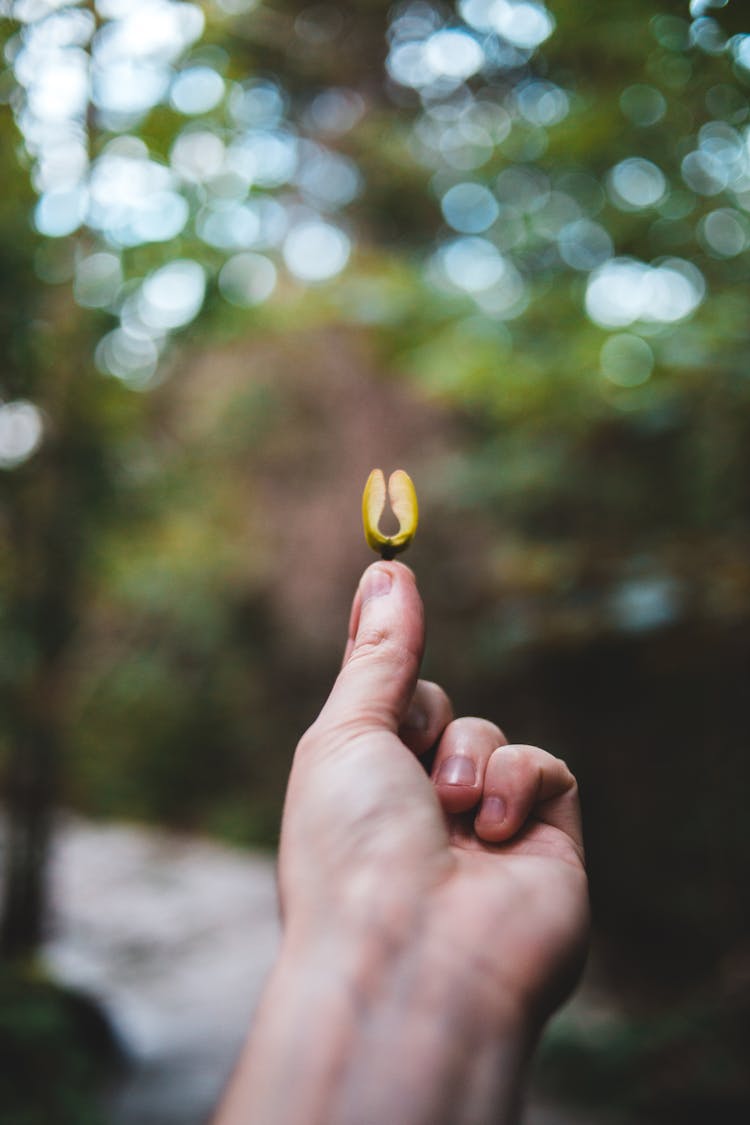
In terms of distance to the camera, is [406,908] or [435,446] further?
[435,446]

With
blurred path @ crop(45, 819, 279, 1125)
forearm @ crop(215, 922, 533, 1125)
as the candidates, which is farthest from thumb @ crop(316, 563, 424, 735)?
blurred path @ crop(45, 819, 279, 1125)

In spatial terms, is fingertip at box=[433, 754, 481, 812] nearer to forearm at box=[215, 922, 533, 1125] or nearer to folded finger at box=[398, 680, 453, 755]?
folded finger at box=[398, 680, 453, 755]

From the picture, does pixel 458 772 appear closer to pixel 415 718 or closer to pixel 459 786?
pixel 459 786

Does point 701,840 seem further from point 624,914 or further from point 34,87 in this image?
point 34,87

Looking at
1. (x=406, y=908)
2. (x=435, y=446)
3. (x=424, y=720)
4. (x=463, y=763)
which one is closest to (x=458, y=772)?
(x=463, y=763)

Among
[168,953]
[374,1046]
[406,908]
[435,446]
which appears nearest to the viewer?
[374,1046]

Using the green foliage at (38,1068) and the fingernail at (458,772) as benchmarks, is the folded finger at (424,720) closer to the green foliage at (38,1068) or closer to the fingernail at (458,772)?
Answer: the fingernail at (458,772)
